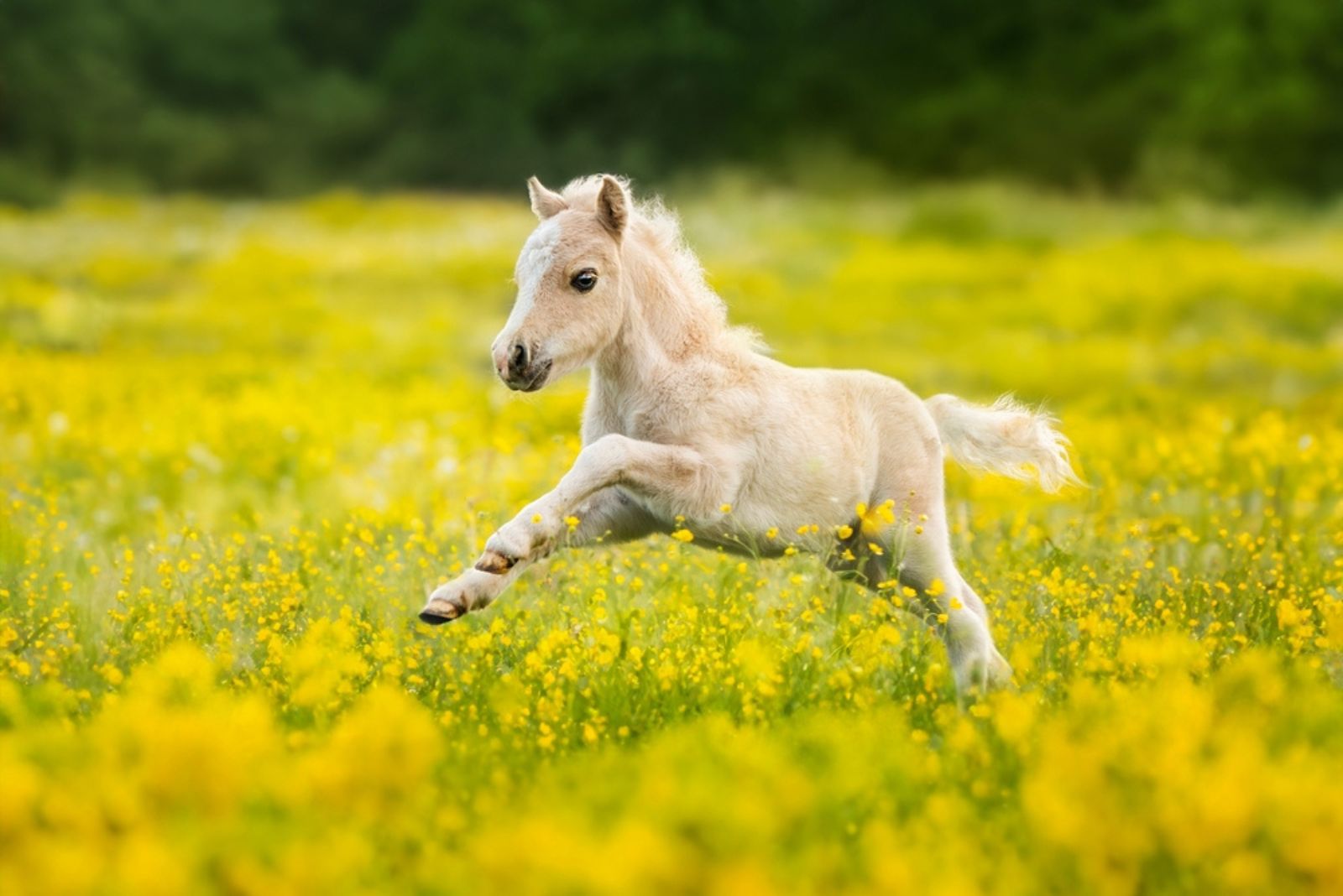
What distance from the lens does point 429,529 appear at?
8117mm

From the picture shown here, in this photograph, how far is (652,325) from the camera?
5914 millimetres

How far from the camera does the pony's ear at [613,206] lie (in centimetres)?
574

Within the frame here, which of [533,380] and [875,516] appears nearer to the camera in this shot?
[533,380]

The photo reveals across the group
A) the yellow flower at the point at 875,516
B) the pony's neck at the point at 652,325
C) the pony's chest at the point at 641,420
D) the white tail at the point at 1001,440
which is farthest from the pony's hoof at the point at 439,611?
the white tail at the point at 1001,440

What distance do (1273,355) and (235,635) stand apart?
16.0 metres

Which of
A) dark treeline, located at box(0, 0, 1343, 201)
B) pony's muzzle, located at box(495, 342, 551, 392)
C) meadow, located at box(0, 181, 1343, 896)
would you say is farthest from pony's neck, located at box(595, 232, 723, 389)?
dark treeline, located at box(0, 0, 1343, 201)

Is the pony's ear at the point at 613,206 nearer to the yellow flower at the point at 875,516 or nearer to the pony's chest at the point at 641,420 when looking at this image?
the pony's chest at the point at 641,420

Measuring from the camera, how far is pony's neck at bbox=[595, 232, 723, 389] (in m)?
5.83

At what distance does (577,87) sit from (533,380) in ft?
123

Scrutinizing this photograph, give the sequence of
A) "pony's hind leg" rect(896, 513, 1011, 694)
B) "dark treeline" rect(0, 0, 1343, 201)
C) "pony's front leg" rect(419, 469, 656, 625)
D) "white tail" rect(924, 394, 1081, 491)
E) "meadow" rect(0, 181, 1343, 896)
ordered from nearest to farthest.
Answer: "meadow" rect(0, 181, 1343, 896) → "pony's front leg" rect(419, 469, 656, 625) → "pony's hind leg" rect(896, 513, 1011, 694) → "white tail" rect(924, 394, 1081, 491) → "dark treeline" rect(0, 0, 1343, 201)

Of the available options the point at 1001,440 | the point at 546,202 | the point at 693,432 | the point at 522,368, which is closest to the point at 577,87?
the point at 1001,440

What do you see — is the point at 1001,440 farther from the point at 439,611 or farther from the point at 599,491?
the point at 439,611

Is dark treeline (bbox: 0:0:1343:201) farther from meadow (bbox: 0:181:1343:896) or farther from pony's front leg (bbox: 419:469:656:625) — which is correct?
pony's front leg (bbox: 419:469:656:625)

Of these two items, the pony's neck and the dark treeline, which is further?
the dark treeline
